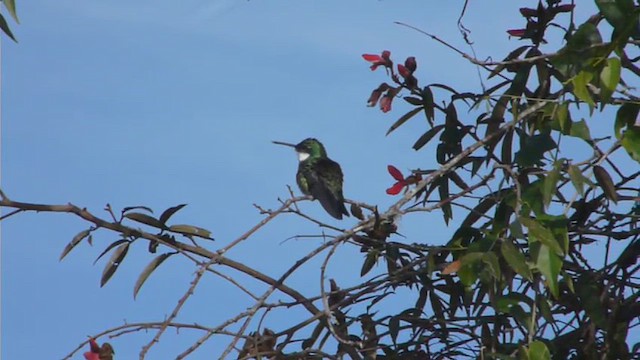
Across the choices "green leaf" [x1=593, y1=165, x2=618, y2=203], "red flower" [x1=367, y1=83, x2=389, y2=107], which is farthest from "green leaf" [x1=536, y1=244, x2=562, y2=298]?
"red flower" [x1=367, y1=83, x2=389, y2=107]

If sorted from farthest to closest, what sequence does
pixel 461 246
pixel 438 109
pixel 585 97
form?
pixel 438 109, pixel 461 246, pixel 585 97

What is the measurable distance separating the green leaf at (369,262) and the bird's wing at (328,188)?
3.25ft

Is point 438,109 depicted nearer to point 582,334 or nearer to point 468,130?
point 468,130

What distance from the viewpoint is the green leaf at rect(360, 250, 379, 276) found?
3.37 meters

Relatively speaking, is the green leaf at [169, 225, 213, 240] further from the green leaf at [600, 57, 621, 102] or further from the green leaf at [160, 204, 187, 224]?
the green leaf at [600, 57, 621, 102]

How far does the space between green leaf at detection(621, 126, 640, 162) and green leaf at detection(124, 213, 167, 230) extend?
1.25m

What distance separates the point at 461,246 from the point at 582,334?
0.41 metres

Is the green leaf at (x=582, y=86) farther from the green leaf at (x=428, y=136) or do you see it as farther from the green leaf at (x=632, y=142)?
the green leaf at (x=428, y=136)

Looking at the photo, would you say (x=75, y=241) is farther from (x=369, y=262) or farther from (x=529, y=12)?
(x=529, y=12)

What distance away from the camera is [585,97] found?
85.6 inches

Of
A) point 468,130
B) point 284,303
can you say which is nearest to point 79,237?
point 284,303

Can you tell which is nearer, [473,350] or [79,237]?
[79,237]

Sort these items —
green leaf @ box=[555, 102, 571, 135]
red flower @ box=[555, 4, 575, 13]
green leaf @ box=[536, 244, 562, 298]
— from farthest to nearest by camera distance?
red flower @ box=[555, 4, 575, 13], green leaf @ box=[555, 102, 571, 135], green leaf @ box=[536, 244, 562, 298]

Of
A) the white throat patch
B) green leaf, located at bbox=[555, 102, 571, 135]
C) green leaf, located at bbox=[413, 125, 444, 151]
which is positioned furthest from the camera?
the white throat patch
